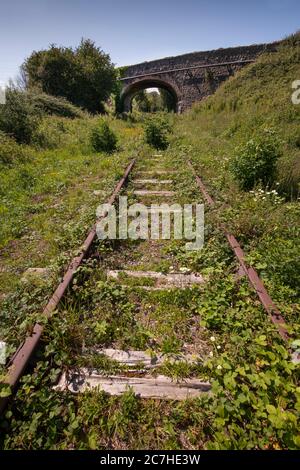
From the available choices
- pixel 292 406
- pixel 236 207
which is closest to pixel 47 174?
pixel 236 207

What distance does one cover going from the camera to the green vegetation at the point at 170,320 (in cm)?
178

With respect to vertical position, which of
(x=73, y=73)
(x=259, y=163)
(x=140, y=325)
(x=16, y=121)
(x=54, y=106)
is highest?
(x=73, y=73)

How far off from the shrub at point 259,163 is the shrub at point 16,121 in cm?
860

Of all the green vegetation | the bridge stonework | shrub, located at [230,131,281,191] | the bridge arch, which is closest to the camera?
the green vegetation

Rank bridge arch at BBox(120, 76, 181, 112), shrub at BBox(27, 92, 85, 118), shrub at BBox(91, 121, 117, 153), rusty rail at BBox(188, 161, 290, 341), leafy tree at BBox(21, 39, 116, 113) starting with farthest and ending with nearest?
bridge arch at BBox(120, 76, 181, 112)
leafy tree at BBox(21, 39, 116, 113)
shrub at BBox(27, 92, 85, 118)
shrub at BBox(91, 121, 117, 153)
rusty rail at BBox(188, 161, 290, 341)

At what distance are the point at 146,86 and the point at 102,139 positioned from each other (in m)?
26.6

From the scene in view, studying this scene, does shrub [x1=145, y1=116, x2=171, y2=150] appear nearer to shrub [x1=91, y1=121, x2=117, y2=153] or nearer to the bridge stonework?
shrub [x1=91, y1=121, x2=117, y2=153]

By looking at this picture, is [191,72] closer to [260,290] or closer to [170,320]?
[260,290]

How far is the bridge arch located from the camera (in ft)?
94.8

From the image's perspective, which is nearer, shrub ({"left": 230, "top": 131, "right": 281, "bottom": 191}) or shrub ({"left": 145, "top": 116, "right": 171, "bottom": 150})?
shrub ({"left": 230, "top": 131, "right": 281, "bottom": 191})

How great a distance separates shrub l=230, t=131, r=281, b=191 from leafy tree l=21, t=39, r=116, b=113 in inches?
932

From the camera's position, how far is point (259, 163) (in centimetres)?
584

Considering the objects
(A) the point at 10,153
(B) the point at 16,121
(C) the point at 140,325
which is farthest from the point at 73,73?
(C) the point at 140,325

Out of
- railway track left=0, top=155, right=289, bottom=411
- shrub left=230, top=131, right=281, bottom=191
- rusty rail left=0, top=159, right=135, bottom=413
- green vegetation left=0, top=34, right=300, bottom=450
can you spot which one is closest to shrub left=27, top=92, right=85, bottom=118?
green vegetation left=0, top=34, right=300, bottom=450
